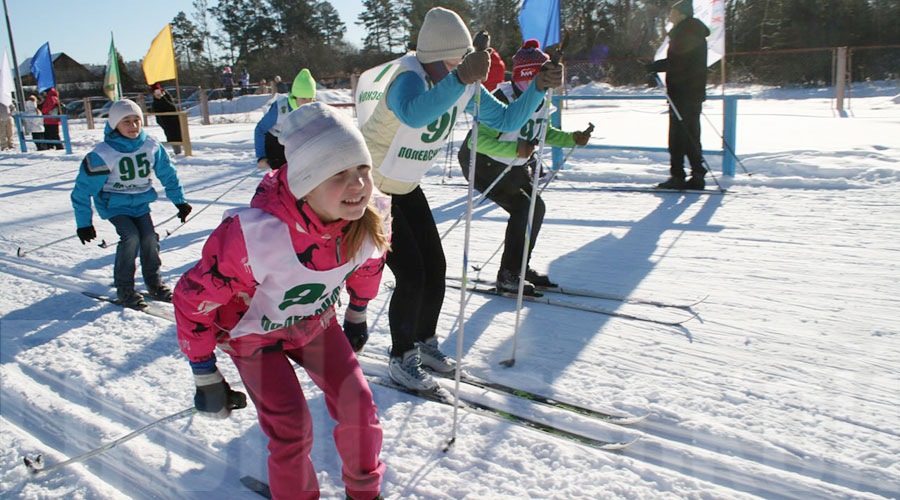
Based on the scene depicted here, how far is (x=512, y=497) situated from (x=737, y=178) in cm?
661

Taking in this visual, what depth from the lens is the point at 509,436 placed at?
102 inches

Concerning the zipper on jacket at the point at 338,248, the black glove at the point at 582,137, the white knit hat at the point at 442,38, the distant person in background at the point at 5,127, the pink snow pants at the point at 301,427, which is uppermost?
Answer: the distant person in background at the point at 5,127

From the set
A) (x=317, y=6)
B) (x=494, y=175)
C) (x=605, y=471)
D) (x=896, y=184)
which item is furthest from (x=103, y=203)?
(x=317, y=6)

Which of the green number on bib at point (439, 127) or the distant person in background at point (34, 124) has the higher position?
the distant person in background at point (34, 124)

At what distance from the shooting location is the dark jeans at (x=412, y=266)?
292 centimetres

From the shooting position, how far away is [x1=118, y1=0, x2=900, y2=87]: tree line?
75.1 ft

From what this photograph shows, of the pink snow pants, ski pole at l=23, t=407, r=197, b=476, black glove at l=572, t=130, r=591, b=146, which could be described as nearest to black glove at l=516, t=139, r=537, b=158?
black glove at l=572, t=130, r=591, b=146

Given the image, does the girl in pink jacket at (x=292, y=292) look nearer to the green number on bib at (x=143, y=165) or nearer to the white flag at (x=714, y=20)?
the green number on bib at (x=143, y=165)

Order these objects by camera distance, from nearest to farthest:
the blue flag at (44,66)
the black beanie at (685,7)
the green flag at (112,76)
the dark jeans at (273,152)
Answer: the dark jeans at (273,152), the black beanie at (685,7), the green flag at (112,76), the blue flag at (44,66)

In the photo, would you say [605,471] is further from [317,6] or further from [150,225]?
[317,6]

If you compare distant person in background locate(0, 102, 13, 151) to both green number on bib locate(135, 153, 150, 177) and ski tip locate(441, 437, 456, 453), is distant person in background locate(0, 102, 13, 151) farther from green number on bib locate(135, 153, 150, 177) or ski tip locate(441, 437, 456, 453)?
ski tip locate(441, 437, 456, 453)

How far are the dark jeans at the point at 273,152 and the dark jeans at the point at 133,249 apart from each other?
164 cm

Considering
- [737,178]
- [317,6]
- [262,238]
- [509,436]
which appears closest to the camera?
[262,238]

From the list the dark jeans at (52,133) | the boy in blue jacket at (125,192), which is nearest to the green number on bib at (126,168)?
the boy in blue jacket at (125,192)
